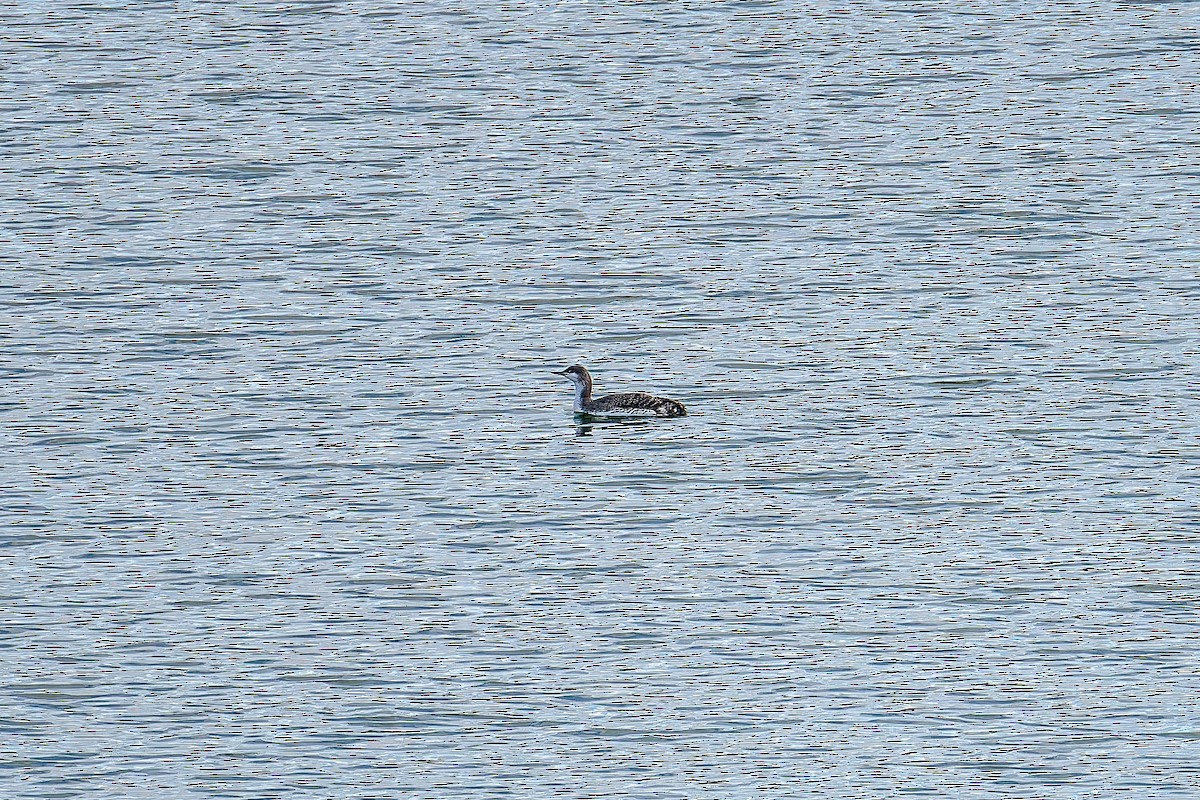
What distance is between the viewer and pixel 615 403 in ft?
106

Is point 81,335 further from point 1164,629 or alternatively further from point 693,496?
point 1164,629

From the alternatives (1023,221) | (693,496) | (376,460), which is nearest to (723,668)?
(693,496)

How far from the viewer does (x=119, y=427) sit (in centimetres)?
3092

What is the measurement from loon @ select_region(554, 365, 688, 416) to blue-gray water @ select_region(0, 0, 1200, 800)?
0.84 feet

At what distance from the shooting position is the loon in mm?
31969

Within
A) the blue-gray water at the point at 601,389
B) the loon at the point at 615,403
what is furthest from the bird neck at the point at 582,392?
the blue-gray water at the point at 601,389

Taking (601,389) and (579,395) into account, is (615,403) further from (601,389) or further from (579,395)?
(601,389)

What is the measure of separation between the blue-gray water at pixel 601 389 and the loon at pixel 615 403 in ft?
0.84

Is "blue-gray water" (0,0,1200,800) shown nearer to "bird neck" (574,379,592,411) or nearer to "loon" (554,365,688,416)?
"loon" (554,365,688,416)

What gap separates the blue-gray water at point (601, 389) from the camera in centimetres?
2197

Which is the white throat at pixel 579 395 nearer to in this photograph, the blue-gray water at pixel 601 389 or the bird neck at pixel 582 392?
the bird neck at pixel 582 392

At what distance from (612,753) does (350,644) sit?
11.7ft

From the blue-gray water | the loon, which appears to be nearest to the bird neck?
the loon

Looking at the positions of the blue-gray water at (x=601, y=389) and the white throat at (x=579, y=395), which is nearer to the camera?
the blue-gray water at (x=601, y=389)
